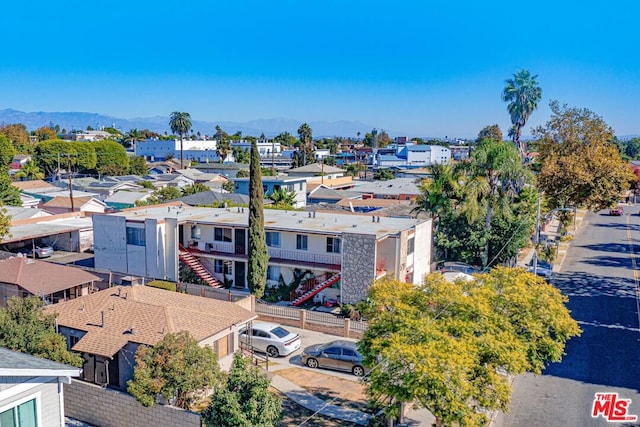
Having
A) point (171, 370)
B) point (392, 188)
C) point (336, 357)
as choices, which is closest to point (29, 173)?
point (392, 188)

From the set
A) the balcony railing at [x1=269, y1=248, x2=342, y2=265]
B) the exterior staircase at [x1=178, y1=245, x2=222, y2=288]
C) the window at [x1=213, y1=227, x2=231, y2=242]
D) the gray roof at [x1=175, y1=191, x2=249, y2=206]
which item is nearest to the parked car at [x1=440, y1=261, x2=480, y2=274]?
the balcony railing at [x1=269, y1=248, x2=342, y2=265]

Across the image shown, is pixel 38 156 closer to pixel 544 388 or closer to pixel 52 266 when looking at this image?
pixel 52 266

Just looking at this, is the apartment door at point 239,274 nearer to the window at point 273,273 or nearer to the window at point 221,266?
the window at point 221,266

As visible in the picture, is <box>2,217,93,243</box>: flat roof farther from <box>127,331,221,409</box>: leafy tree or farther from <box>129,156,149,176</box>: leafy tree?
<box>129,156,149,176</box>: leafy tree

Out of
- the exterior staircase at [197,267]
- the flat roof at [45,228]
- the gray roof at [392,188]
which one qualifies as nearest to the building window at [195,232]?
the exterior staircase at [197,267]

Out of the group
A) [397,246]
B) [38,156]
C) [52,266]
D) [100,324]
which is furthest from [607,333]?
[38,156]

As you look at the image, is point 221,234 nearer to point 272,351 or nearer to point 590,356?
point 272,351

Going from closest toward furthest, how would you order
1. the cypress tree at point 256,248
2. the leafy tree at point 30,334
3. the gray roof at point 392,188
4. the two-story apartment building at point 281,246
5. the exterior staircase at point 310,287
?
the leafy tree at point 30,334
the two-story apartment building at point 281,246
the cypress tree at point 256,248
the exterior staircase at point 310,287
the gray roof at point 392,188
